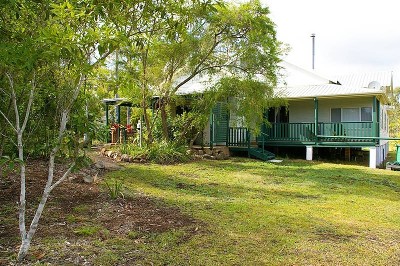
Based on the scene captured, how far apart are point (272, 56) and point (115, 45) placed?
36.4 feet

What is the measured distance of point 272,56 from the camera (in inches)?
540

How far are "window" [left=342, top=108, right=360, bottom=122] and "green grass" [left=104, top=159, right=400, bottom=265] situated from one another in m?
6.92

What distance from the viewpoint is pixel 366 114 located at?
17.9 m

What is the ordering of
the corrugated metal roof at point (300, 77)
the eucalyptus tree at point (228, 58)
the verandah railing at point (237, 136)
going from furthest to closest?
the corrugated metal roof at point (300, 77), the verandah railing at point (237, 136), the eucalyptus tree at point (228, 58)

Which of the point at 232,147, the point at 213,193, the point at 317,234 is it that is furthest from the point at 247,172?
the point at 317,234

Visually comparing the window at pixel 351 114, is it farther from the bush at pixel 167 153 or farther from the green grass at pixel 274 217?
the bush at pixel 167 153

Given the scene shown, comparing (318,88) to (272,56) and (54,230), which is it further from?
(54,230)

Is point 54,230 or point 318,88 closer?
point 54,230

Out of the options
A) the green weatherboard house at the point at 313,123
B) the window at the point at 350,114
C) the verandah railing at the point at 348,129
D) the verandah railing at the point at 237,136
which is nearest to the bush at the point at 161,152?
the green weatherboard house at the point at 313,123

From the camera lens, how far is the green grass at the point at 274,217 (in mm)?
4215

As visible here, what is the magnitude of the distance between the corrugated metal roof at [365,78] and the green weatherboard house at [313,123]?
16.2ft

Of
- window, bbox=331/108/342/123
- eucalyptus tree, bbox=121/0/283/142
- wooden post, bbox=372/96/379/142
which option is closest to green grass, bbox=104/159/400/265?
eucalyptus tree, bbox=121/0/283/142

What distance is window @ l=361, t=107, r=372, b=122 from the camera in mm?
17812

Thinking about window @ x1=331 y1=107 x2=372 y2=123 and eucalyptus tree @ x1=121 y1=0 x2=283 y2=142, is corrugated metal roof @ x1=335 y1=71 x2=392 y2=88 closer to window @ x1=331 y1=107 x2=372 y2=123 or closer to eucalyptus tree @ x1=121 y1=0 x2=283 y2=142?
window @ x1=331 y1=107 x2=372 y2=123
